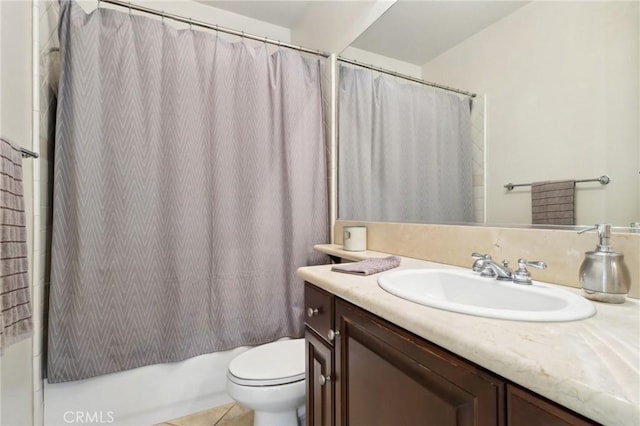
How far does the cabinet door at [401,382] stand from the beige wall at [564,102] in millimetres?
619

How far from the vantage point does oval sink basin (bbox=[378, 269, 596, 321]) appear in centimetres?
53

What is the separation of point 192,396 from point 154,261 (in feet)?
2.47

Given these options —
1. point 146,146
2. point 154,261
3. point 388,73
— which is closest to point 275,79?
point 388,73

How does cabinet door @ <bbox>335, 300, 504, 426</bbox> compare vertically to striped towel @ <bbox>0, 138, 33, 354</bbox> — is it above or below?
below

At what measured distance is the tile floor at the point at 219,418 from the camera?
148 centimetres

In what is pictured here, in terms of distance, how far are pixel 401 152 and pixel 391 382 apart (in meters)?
1.14

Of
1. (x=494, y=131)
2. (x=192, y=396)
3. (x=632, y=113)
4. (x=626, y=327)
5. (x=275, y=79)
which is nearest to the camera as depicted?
(x=626, y=327)

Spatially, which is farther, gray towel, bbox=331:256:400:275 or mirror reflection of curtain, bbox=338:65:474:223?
mirror reflection of curtain, bbox=338:65:474:223

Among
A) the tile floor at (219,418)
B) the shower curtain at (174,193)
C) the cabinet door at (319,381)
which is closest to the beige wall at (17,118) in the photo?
the shower curtain at (174,193)

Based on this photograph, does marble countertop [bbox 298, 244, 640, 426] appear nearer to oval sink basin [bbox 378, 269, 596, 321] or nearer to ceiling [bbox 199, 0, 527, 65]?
oval sink basin [bbox 378, 269, 596, 321]

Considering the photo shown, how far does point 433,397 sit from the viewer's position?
526 millimetres

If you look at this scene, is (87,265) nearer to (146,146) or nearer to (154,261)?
(154,261)

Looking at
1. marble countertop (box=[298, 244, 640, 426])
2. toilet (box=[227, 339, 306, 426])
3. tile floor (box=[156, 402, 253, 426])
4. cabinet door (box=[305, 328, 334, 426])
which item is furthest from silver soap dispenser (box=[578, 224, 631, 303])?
tile floor (box=[156, 402, 253, 426])

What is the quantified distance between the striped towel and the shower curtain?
1.58 feet
